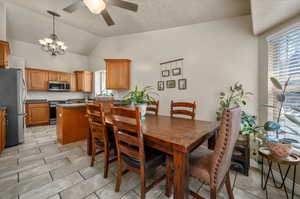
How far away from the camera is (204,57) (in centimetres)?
271

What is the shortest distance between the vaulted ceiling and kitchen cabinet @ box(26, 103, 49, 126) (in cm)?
238

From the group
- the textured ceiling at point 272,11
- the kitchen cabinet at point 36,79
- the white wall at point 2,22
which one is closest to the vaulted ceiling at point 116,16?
the white wall at point 2,22

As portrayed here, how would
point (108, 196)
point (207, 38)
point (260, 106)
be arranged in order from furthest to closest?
point (207, 38), point (260, 106), point (108, 196)

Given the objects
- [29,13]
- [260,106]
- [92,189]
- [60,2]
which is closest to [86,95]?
[29,13]

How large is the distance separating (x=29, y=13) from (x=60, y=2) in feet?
5.21

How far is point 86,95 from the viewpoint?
6.14 metres

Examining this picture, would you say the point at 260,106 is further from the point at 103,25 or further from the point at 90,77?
the point at 90,77

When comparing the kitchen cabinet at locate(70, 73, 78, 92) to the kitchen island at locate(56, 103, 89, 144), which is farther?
the kitchen cabinet at locate(70, 73, 78, 92)

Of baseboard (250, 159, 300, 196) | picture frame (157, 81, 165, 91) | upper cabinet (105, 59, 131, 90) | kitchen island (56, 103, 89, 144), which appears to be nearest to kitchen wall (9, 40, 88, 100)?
kitchen island (56, 103, 89, 144)

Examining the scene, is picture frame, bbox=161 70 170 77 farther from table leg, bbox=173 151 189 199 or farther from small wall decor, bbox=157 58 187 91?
table leg, bbox=173 151 189 199

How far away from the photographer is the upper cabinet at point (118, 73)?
4031mm

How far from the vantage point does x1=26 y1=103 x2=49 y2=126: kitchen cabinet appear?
427 centimetres

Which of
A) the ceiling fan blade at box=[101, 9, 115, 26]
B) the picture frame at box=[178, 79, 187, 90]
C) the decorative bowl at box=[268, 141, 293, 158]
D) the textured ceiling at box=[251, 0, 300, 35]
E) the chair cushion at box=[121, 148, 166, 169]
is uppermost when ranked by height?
the ceiling fan blade at box=[101, 9, 115, 26]

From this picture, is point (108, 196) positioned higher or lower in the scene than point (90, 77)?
lower
